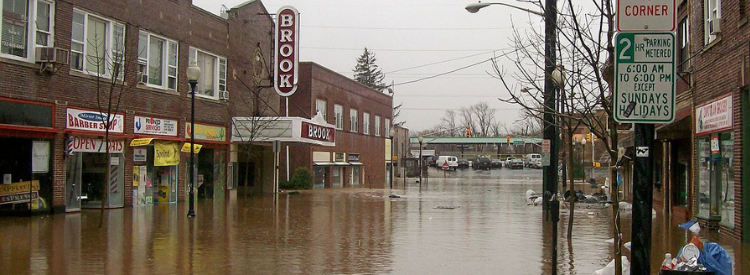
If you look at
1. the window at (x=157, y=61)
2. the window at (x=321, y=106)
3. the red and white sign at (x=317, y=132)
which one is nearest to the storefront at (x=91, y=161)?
the window at (x=157, y=61)

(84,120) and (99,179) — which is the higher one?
(84,120)

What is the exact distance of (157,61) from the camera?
26.0 meters

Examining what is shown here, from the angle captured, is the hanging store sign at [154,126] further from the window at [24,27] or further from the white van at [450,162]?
the white van at [450,162]

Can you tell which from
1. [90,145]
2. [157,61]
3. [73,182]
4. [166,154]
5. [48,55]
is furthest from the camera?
[166,154]

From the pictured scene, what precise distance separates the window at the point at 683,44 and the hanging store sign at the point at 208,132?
1787 cm

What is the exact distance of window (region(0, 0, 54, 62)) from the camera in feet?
62.0

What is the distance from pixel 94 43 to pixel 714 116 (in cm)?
1794

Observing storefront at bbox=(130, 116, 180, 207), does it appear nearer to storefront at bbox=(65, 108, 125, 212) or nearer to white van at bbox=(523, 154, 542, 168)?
storefront at bbox=(65, 108, 125, 212)

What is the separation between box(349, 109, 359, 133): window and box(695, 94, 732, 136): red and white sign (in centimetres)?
3410

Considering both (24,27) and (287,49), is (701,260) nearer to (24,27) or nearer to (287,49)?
(24,27)

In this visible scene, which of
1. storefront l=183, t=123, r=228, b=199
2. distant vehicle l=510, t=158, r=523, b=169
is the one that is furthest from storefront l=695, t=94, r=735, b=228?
distant vehicle l=510, t=158, r=523, b=169

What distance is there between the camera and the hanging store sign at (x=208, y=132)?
28344 millimetres

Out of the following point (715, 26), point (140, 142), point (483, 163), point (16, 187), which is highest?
point (715, 26)

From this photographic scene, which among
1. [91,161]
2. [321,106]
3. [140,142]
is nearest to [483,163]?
[321,106]
